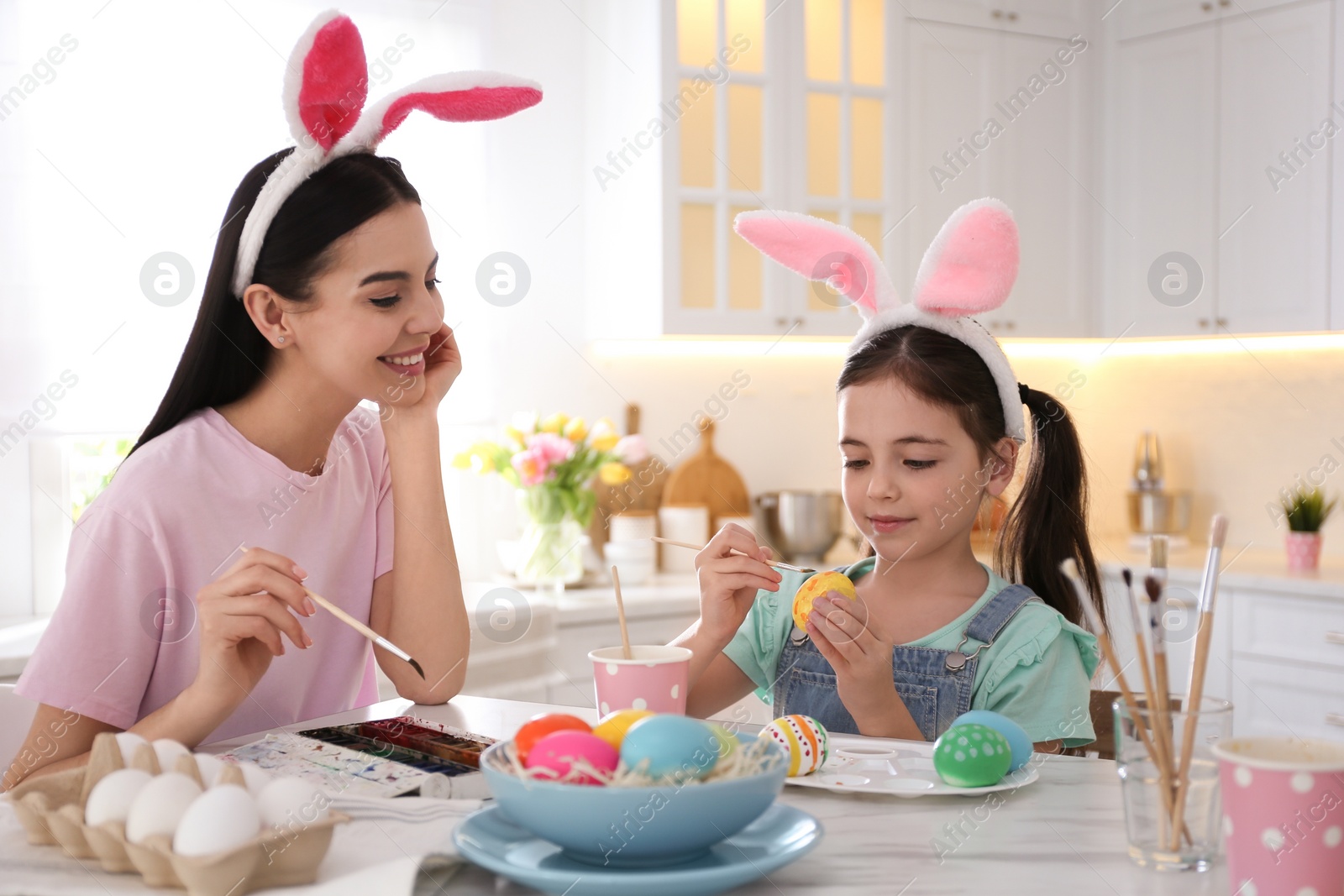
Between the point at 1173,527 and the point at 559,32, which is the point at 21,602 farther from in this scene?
the point at 1173,527

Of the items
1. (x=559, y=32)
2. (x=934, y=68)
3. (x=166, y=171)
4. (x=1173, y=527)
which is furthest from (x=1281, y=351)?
(x=166, y=171)

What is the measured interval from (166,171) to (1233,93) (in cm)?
275

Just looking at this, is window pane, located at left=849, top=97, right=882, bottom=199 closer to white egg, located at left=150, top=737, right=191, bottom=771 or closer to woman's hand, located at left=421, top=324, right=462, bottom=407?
woman's hand, located at left=421, top=324, right=462, bottom=407

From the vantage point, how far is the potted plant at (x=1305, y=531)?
3.03m

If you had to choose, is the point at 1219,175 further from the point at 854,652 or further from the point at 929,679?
the point at 854,652

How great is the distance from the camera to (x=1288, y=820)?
27.6 inches

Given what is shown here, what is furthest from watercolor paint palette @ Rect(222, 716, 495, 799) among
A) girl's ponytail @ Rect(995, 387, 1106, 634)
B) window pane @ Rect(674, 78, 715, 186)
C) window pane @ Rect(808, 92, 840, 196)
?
window pane @ Rect(808, 92, 840, 196)

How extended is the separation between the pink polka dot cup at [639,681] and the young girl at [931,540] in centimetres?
27

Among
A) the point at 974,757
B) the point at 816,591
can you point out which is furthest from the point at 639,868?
the point at 816,591

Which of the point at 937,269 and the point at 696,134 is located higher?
the point at 696,134

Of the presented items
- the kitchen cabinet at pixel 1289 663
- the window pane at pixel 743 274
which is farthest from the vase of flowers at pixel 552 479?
the kitchen cabinet at pixel 1289 663

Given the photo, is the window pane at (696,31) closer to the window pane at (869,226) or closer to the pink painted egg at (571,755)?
the window pane at (869,226)

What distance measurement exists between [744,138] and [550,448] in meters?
1.02

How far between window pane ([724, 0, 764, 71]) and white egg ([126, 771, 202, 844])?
273 centimetres
